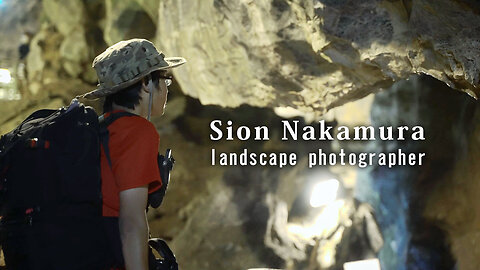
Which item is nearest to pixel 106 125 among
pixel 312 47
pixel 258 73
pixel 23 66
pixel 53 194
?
pixel 53 194

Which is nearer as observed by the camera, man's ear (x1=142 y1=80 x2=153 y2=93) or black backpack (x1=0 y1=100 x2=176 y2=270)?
black backpack (x1=0 y1=100 x2=176 y2=270)

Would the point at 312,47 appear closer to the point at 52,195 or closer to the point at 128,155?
the point at 128,155

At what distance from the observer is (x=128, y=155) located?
152cm

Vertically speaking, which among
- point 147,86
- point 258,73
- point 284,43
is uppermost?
point 284,43

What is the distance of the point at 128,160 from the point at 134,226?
0.21 meters

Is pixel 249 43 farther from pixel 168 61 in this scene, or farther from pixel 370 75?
pixel 168 61

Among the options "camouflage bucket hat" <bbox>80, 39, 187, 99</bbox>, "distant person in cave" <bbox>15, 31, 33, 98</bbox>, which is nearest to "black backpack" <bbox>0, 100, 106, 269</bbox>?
"camouflage bucket hat" <bbox>80, 39, 187, 99</bbox>

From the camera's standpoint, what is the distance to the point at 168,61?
1867mm

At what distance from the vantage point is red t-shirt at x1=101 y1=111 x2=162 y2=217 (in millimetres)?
1508

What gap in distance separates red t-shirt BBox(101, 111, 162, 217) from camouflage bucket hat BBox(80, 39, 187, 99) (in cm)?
17

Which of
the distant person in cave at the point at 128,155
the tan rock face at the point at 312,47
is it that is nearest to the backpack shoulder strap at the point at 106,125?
the distant person in cave at the point at 128,155

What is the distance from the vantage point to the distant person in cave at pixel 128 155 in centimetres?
151

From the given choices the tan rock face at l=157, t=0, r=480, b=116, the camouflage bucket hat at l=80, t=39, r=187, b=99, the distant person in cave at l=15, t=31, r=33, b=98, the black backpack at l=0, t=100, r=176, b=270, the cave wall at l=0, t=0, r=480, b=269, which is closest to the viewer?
the black backpack at l=0, t=100, r=176, b=270

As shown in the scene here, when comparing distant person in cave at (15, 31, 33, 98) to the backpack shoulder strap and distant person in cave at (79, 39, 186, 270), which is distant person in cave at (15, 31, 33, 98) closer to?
distant person in cave at (79, 39, 186, 270)
